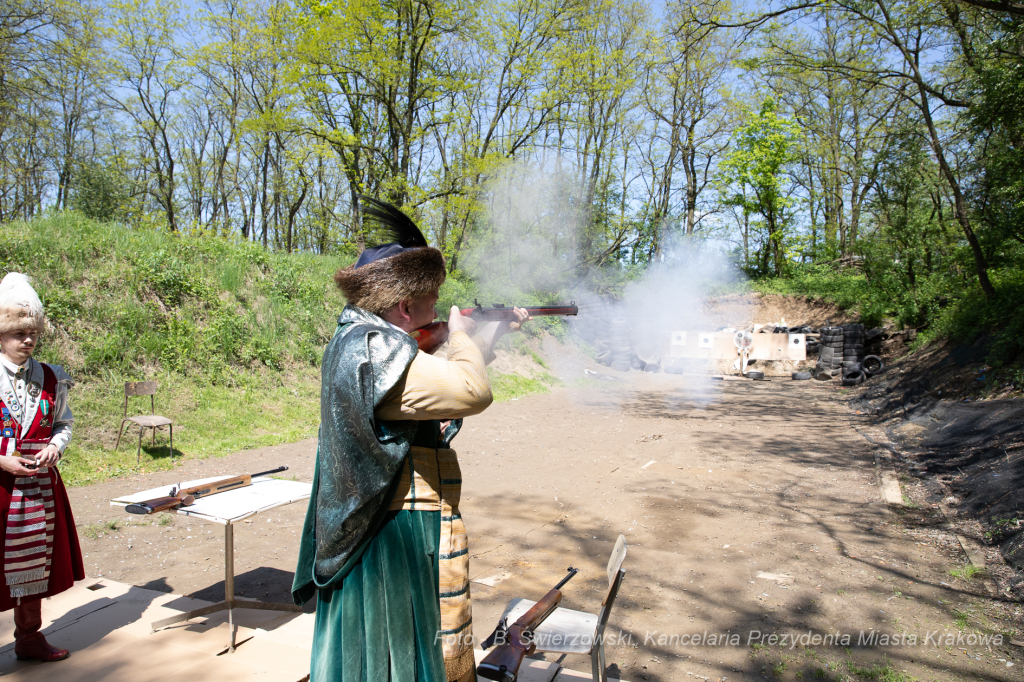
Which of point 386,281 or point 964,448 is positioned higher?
point 386,281

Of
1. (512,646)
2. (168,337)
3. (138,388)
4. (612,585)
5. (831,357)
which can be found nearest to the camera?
(512,646)

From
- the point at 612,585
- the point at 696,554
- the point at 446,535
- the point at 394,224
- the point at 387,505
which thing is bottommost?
the point at 696,554

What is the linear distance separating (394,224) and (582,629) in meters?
1.92

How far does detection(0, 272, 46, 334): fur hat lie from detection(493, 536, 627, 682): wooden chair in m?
2.60

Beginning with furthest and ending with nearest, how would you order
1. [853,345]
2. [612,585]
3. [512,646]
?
[853,345] < [612,585] < [512,646]

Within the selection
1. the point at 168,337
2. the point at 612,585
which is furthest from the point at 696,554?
the point at 168,337

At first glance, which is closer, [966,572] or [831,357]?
[966,572]

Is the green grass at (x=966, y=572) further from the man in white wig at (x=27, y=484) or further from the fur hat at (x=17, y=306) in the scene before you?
the fur hat at (x=17, y=306)

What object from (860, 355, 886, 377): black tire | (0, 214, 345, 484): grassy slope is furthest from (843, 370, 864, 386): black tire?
(0, 214, 345, 484): grassy slope

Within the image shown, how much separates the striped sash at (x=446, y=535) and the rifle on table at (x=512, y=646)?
0.41 metres

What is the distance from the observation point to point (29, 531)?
2.58 metres

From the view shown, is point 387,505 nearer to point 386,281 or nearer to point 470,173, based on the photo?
point 386,281

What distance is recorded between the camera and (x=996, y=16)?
8.80 metres

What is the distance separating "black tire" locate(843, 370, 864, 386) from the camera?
48.7 feet
